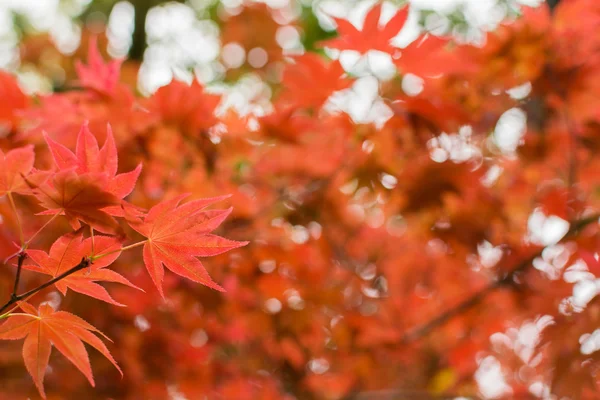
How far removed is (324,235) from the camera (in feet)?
7.66

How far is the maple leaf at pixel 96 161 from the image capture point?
2.32 feet

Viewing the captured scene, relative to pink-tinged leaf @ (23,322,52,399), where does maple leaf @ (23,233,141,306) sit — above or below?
above

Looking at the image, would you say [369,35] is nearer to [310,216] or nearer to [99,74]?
[99,74]

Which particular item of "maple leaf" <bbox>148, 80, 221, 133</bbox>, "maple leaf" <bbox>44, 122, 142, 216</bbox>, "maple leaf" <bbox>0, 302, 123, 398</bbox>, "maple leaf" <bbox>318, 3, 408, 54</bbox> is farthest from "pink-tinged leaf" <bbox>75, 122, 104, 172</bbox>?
"maple leaf" <bbox>318, 3, 408, 54</bbox>

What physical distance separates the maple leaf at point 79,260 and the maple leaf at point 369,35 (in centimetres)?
80

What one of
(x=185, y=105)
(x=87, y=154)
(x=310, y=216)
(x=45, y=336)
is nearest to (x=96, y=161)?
(x=87, y=154)

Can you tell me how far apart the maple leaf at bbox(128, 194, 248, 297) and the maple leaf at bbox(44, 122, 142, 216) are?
44 millimetres

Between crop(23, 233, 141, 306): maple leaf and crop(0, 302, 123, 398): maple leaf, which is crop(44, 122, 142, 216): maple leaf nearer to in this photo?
crop(23, 233, 141, 306): maple leaf

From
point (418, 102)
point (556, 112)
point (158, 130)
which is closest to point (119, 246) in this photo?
point (158, 130)

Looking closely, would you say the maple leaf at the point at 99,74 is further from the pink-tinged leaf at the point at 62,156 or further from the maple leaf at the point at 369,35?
the pink-tinged leaf at the point at 62,156

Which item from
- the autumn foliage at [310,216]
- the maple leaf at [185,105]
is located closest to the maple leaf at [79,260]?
the autumn foliage at [310,216]

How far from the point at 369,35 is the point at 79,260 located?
0.85 m

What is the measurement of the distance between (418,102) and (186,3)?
9.70 ft

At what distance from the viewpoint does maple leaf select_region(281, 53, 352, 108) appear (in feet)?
4.67
